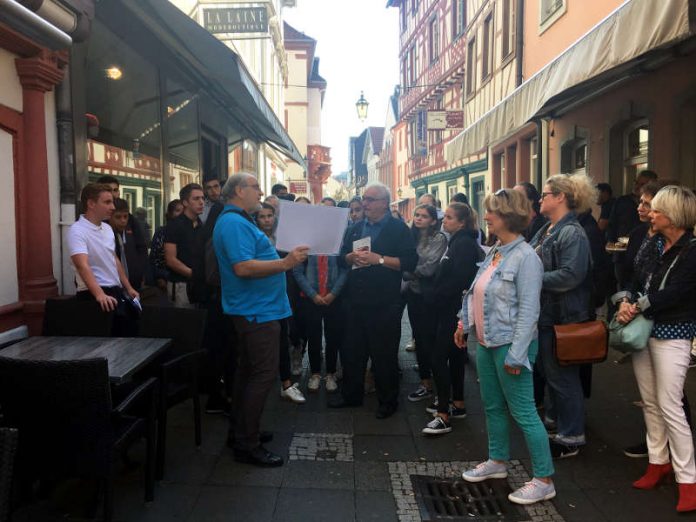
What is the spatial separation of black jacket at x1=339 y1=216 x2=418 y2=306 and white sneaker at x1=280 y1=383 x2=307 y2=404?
3.29ft

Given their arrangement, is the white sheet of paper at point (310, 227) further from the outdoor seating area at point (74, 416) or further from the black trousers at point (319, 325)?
the black trousers at point (319, 325)

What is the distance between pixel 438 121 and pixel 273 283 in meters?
15.6

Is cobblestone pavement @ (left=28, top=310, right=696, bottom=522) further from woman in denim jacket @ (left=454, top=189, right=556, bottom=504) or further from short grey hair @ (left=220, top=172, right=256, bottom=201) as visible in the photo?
short grey hair @ (left=220, top=172, right=256, bottom=201)

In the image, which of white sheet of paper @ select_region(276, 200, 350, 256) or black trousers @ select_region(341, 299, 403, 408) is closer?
white sheet of paper @ select_region(276, 200, 350, 256)

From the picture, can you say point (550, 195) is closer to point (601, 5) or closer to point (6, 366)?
point (6, 366)

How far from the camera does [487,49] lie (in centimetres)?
1719

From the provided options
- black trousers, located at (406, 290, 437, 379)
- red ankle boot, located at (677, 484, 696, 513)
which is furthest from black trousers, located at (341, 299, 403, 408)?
red ankle boot, located at (677, 484, 696, 513)

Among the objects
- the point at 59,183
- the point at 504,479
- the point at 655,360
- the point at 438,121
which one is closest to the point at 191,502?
the point at 504,479

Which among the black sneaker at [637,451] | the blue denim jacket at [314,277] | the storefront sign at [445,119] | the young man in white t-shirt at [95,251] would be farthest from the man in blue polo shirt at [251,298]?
the storefront sign at [445,119]

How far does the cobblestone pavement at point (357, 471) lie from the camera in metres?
3.25

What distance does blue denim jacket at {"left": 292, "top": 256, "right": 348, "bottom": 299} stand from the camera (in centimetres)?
529

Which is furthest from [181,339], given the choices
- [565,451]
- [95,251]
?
[565,451]

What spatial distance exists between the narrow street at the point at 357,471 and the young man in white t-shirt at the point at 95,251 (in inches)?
44.2

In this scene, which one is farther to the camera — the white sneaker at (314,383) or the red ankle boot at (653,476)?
the white sneaker at (314,383)
